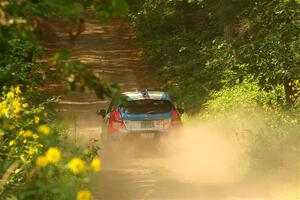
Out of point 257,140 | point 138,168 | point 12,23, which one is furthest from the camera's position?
point 138,168

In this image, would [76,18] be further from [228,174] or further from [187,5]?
[187,5]

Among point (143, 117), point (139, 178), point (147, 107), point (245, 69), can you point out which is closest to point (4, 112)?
point (139, 178)

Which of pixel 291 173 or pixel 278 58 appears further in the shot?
pixel 278 58

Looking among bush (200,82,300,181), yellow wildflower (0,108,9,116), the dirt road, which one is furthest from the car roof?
yellow wildflower (0,108,9,116)

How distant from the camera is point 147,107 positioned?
56.3ft

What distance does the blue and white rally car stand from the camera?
17062 millimetres

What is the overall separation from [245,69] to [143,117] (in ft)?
9.31

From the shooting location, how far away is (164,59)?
30719 mm

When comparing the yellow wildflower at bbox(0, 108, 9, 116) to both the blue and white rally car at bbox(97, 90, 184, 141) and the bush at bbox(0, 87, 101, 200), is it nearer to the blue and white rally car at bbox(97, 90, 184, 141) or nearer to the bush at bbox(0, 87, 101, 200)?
the bush at bbox(0, 87, 101, 200)

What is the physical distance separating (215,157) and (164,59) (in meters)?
14.1

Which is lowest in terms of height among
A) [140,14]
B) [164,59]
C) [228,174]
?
[228,174]

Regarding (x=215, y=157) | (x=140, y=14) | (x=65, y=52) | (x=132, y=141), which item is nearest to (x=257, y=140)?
(x=215, y=157)

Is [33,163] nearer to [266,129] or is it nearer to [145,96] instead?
[266,129]

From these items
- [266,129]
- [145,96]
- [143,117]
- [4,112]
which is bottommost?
[266,129]
